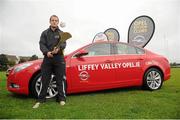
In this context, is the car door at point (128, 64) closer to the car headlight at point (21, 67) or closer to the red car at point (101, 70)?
the red car at point (101, 70)

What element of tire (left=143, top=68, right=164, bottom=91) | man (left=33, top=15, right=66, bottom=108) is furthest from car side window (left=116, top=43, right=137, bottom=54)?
man (left=33, top=15, right=66, bottom=108)

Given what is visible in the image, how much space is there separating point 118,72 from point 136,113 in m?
2.75

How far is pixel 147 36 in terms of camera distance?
43.0 ft

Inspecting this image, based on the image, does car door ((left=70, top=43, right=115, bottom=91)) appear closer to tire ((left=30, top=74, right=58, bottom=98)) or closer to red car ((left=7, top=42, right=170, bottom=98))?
red car ((left=7, top=42, right=170, bottom=98))

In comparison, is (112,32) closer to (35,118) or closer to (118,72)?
(118,72)

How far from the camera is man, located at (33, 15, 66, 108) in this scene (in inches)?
276

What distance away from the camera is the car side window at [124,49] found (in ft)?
30.1

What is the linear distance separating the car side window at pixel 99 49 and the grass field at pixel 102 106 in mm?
1074

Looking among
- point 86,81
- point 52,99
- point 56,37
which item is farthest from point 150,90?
point 56,37

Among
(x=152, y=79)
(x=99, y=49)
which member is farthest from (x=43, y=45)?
(x=152, y=79)

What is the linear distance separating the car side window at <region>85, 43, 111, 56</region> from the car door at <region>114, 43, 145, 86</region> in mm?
238

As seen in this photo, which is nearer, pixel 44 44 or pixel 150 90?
pixel 44 44

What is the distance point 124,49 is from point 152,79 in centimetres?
117

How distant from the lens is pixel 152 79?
938cm
